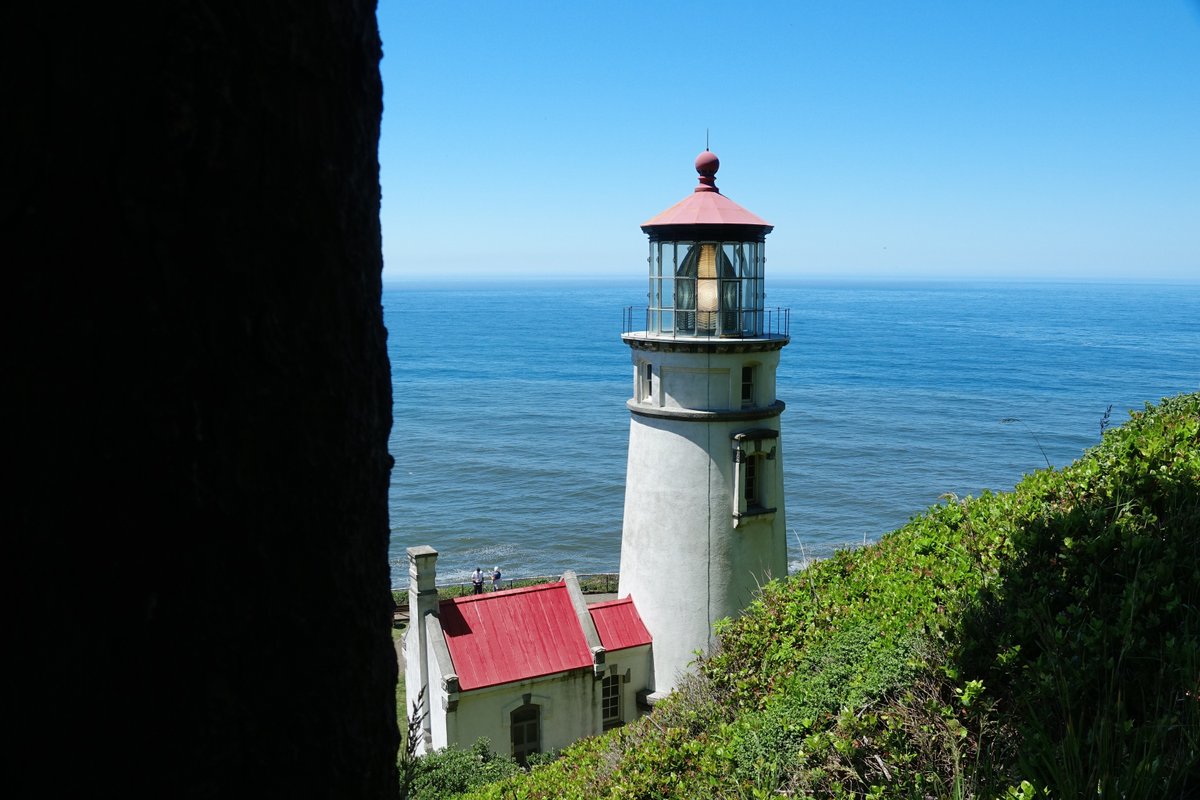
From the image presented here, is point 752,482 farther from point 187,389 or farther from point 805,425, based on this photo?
point 805,425

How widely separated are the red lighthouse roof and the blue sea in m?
6.39

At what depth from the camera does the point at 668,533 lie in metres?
14.4

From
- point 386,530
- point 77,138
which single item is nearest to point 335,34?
point 77,138

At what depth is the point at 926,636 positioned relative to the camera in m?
5.50

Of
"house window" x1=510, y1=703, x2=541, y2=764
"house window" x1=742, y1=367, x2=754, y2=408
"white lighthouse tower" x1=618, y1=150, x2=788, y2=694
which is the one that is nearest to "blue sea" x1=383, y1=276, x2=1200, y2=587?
"white lighthouse tower" x1=618, y1=150, x2=788, y2=694

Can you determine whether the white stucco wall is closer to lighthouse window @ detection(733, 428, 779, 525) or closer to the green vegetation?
lighthouse window @ detection(733, 428, 779, 525)

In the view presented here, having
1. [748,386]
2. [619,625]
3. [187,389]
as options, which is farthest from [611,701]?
[187,389]

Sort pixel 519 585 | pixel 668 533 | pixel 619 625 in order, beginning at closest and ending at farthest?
pixel 668 533 → pixel 619 625 → pixel 519 585

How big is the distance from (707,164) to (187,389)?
13991 mm

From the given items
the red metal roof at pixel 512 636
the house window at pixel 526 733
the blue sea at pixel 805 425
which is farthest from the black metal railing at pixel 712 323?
the house window at pixel 526 733

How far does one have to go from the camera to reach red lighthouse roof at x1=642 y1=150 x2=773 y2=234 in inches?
558

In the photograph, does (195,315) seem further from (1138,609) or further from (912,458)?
(912,458)

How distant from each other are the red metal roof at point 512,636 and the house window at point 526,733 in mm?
746

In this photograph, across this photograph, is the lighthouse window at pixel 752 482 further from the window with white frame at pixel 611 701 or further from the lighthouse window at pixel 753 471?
the window with white frame at pixel 611 701
